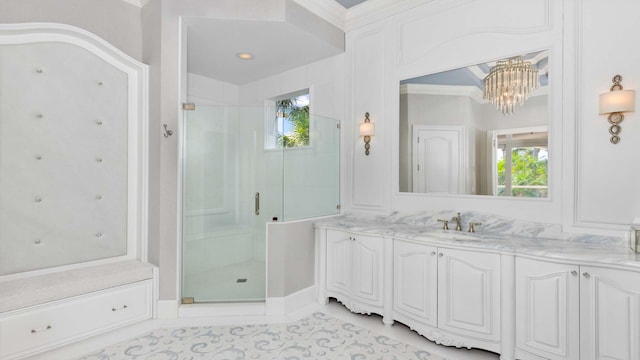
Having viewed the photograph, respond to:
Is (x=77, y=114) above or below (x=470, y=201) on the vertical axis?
above

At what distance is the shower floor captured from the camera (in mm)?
2863

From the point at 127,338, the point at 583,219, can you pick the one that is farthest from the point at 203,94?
the point at 583,219

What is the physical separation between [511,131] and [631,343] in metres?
1.52

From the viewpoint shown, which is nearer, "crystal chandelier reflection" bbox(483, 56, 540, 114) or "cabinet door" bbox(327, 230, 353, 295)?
"crystal chandelier reflection" bbox(483, 56, 540, 114)

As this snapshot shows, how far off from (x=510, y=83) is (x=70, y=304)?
3760 mm

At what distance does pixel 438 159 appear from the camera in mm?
2904

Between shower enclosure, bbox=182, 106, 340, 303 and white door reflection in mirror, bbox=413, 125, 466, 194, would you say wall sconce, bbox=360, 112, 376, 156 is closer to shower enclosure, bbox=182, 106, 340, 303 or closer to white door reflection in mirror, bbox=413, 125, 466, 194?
white door reflection in mirror, bbox=413, 125, 466, 194

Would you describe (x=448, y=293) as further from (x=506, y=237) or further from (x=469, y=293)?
(x=506, y=237)

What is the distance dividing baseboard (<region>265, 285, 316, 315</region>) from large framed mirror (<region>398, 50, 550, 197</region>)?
142 cm

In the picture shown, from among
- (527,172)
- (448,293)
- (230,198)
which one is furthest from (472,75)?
(230,198)

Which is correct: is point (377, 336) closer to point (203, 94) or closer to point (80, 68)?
point (80, 68)

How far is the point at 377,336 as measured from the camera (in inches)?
97.5

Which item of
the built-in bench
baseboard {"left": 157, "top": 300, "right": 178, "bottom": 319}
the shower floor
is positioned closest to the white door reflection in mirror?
the shower floor

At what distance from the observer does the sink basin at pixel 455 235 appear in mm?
2363
